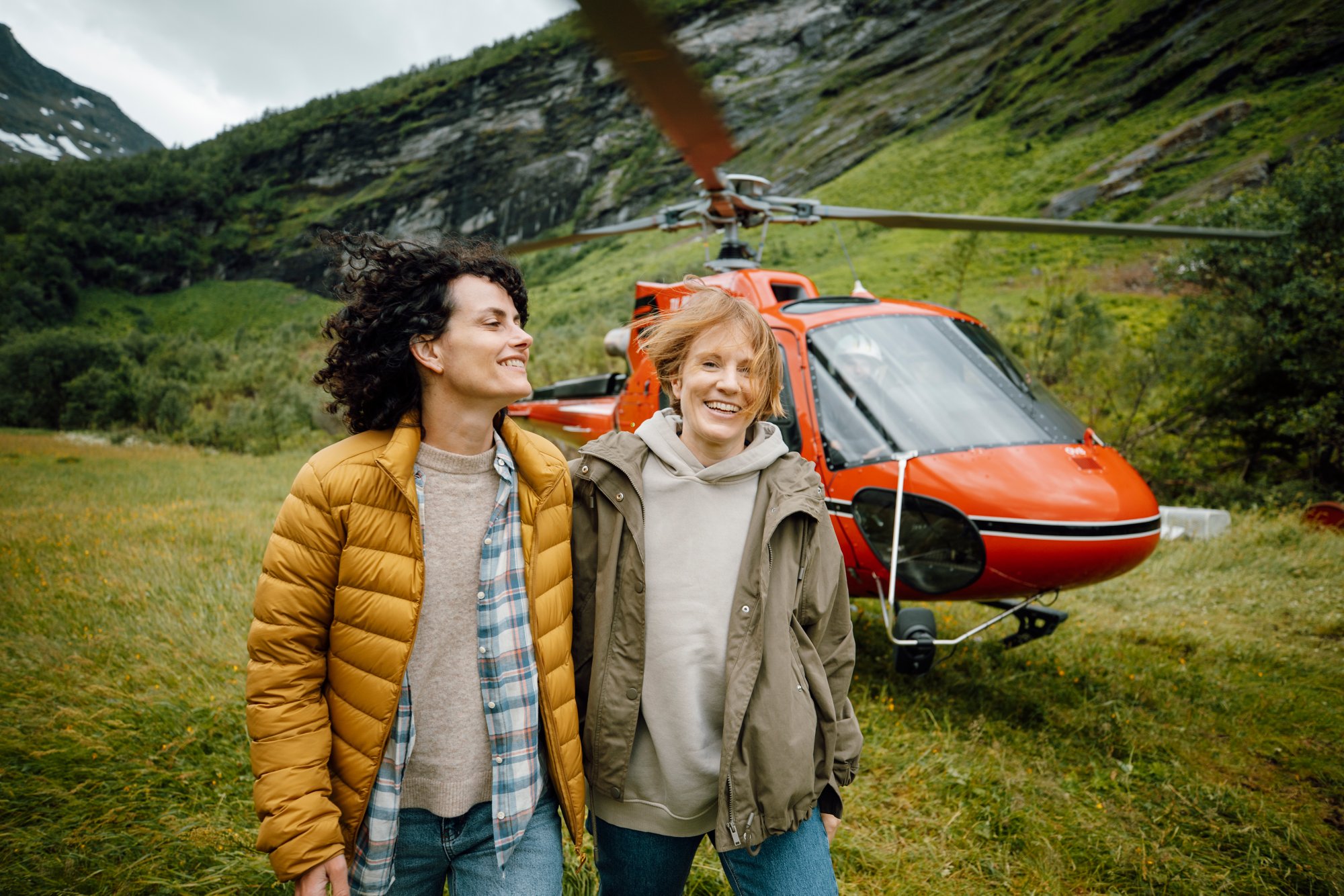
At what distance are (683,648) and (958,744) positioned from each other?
2723 mm

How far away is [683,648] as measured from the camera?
1.46 m

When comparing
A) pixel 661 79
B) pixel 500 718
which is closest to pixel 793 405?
pixel 661 79

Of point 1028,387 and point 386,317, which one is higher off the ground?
point 386,317

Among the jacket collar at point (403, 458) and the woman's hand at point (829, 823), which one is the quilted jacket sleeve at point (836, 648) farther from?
the jacket collar at point (403, 458)

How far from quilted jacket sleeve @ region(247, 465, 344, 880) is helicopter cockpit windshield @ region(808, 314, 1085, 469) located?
257cm

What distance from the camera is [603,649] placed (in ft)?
4.84

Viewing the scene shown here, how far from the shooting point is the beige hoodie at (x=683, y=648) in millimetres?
1450

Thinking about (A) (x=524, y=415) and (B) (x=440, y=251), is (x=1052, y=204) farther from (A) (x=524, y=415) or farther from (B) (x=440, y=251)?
(B) (x=440, y=251)

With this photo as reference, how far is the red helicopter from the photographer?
299 cm

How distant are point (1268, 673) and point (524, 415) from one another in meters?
6.03

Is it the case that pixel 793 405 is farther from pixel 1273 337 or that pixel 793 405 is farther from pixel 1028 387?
pixel 1273 337

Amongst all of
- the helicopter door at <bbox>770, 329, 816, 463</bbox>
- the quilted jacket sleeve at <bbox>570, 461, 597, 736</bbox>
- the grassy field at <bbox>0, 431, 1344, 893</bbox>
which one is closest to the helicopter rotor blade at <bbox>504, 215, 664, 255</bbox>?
the helicopter door at <bbox>770, 329, 816, 463</bbox>

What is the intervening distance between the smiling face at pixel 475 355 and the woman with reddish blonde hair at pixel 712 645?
10.5 inches

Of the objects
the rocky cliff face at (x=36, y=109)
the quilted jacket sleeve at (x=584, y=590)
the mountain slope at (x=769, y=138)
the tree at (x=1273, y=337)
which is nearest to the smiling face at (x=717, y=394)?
the quilted jacket sleeve at (x=584, y=590)
